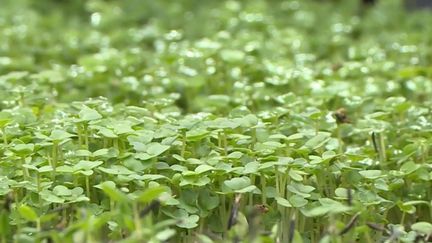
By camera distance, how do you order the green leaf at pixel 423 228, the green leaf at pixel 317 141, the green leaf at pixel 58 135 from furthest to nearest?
1. the green leaf at pixel 317 141
2. the green leaf at pixel 58 135
3. the green leaf at pixel 423 228

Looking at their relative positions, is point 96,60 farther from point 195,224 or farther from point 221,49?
point 195,224

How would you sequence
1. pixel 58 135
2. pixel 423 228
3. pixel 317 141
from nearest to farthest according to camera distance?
1. pixel 423 228
2. pixel 58 135
3. pixel 317 141

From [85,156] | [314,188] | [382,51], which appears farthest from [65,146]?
[382,51]

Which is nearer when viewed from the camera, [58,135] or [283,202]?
[283,202]

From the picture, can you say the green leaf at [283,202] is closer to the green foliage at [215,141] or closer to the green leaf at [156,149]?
the green foliage at [215,141]

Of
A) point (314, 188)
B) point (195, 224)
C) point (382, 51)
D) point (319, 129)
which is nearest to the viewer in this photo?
point (195, 224)

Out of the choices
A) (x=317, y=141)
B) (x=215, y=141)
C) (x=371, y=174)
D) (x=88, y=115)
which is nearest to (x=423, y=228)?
(x=371, y=174)

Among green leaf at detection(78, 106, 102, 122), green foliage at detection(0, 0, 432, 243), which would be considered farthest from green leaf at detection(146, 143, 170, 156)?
green leaf at detection(78, 106, 102, 122)

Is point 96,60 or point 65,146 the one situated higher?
point 96,60

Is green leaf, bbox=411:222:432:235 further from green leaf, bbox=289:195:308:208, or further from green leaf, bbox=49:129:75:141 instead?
green leaf, bbox=49:129:75:141

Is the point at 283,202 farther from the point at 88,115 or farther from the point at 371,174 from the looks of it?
the point at 88,115

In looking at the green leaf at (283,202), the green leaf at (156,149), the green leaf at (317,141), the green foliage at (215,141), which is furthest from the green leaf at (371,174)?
the green leaf at (156,149)
